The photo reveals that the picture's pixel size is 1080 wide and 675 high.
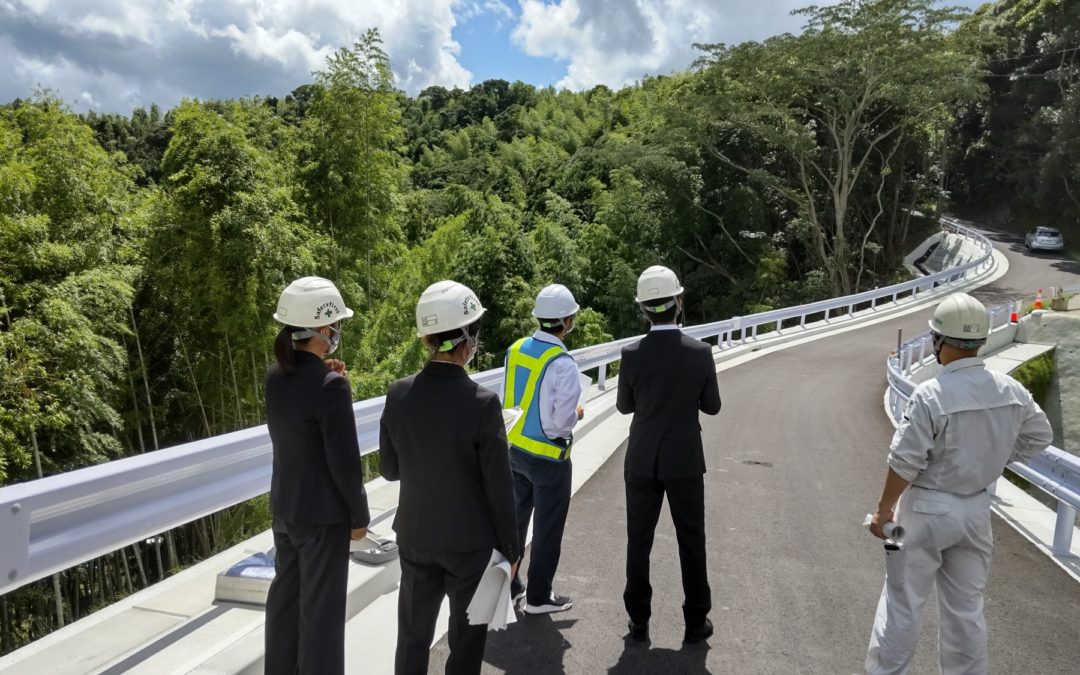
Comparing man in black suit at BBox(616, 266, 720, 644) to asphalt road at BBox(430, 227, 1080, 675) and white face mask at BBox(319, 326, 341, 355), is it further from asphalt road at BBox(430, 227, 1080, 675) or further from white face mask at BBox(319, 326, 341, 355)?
white face mask at BBox(319, 326, 341, 355)

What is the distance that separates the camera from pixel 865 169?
34844mm

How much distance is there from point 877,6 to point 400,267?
1968cm

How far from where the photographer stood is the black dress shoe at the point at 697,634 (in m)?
3.84

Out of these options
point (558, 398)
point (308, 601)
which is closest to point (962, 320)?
point (558, 398)

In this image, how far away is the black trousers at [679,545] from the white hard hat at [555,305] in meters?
0.95

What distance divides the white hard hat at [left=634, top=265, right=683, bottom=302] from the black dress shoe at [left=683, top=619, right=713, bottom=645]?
67.7 inches

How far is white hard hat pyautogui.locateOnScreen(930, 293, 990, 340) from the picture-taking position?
3082mm

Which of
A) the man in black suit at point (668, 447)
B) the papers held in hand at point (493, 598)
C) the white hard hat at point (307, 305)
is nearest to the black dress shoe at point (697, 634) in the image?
the man in black suit at point (668, 447)

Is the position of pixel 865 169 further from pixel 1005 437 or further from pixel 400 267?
pixel 1005 437

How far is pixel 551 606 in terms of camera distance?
4.16 m

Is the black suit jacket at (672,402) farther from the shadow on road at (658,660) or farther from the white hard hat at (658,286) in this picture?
the shadow on road at (658,660)

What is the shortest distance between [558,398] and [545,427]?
0.17 metres

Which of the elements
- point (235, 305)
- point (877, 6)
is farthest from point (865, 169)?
point (235, 305)

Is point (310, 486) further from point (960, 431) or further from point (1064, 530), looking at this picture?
point (1064, 530)
